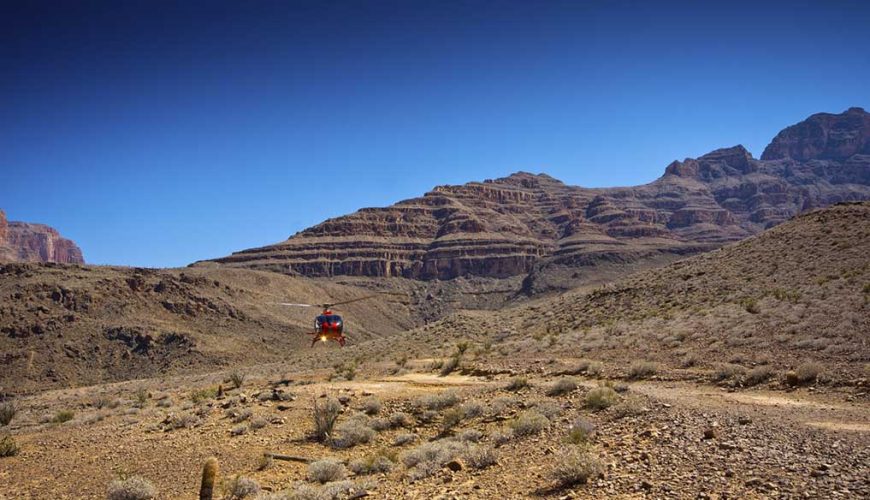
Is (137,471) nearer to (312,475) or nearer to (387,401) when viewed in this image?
(312,475)

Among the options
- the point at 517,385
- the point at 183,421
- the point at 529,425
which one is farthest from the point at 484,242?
the point at 529,425

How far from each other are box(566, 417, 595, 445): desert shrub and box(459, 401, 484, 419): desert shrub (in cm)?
366

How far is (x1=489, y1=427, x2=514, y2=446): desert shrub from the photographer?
11.6 meters

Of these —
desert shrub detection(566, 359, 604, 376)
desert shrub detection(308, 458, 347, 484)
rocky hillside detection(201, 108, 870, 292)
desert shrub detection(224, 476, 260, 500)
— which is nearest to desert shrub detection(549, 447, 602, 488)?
desert shrub detection(308, 458, 347, 484)

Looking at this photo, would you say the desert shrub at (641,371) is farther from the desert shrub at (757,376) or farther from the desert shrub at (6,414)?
the desert shrub at (6,414)

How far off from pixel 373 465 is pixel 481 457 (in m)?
2.43

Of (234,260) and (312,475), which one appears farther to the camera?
(234,260)

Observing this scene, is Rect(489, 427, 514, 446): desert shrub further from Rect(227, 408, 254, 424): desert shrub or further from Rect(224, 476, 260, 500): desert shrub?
Rect(227, 408, 254, 424): desert shrub

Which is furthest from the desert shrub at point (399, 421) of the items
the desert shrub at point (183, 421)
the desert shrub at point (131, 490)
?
the desert shrub at point (183, 421)

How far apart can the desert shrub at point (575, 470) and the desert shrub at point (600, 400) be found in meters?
4.75

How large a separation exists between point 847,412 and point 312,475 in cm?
1174

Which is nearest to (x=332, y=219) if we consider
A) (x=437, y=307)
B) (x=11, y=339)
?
(x=437, y=307)

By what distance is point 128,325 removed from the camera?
205ft

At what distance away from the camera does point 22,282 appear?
6656 cm
